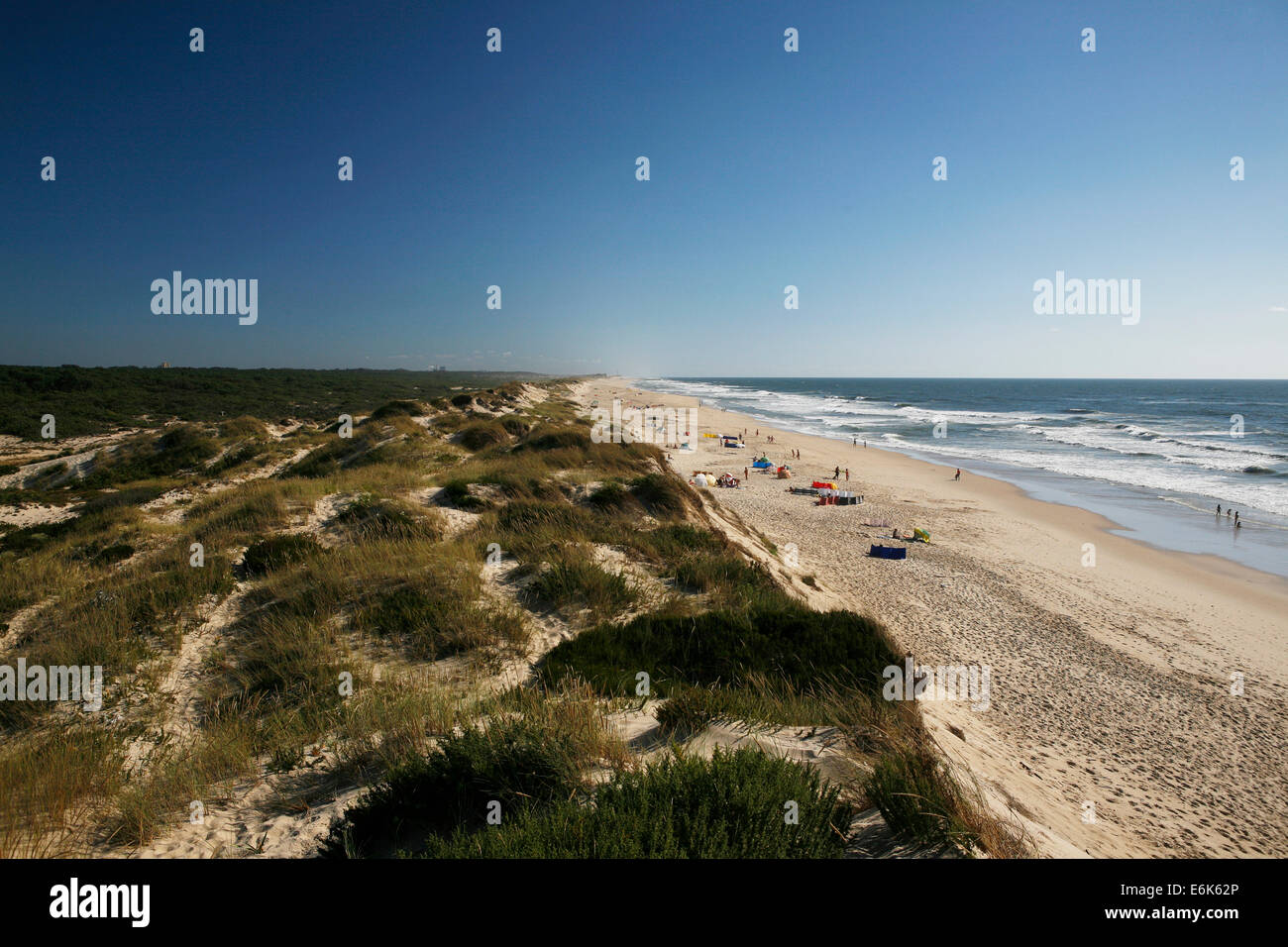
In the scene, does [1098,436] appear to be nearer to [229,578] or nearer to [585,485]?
[585,485]

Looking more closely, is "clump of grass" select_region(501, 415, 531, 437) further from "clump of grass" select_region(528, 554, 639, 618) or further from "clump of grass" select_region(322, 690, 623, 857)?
"clump of grass" select_region(322, 690, 623, 857)

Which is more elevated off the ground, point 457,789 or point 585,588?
point 585,588

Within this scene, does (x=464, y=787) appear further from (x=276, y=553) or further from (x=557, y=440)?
(x=557, y=440)

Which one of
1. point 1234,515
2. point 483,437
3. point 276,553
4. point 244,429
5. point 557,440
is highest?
point 244,429

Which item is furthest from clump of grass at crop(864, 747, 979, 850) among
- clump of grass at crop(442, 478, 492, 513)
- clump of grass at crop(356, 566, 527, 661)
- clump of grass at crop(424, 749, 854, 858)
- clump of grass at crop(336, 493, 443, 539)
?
clump of grass at crop(442, 478, 492, 513)

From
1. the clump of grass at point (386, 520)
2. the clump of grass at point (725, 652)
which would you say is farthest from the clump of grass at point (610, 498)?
the clump of grass at point (725, 652)

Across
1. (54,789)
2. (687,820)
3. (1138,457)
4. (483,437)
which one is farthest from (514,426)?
(1138,457)

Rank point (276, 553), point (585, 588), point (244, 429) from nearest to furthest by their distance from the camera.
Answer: point (585, 588) → point (276, 553) → point (244, 429)

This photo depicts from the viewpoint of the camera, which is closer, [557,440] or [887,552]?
[887,552]
